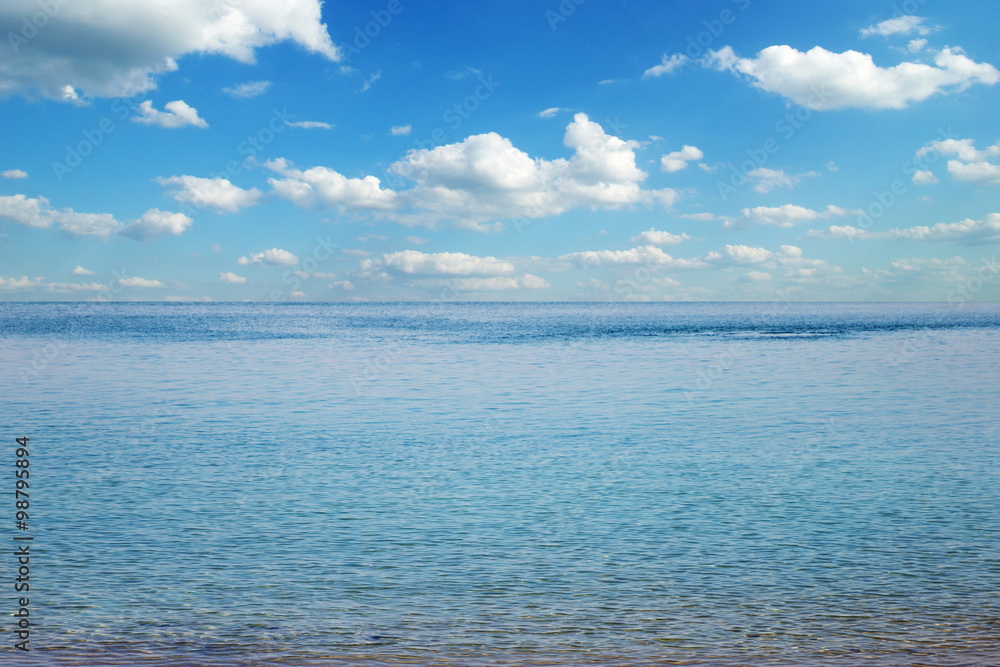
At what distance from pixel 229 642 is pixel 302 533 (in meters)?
5.22

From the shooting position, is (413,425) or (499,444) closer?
(499,444)

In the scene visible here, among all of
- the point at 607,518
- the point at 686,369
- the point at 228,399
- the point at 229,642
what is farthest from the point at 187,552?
the point at 686,369

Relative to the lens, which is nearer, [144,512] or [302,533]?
[302,533]

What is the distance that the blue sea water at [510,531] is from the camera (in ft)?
33.3

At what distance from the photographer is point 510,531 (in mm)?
15273

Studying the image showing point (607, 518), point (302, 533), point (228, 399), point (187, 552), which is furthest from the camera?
point (228, 399)

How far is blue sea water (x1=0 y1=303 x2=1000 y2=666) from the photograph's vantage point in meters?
10.2

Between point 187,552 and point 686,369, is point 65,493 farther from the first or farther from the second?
point 686,369

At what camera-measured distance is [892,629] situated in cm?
1032

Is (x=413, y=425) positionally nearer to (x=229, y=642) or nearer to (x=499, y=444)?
(x=499, y=444)

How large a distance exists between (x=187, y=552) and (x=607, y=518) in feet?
28.4

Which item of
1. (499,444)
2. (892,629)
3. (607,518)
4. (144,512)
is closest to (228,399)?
→ (499,444)

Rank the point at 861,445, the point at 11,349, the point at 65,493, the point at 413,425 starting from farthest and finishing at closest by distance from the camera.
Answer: the point at 11,349
the point at 413,425
the point at 861,445
the point at 65,493

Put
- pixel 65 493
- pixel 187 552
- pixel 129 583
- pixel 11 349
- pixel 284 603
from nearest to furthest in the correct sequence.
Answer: pixel 284 603 → pixel 129 583 → pixel 187 552 → pixel 65 493 → pixel 11 349
